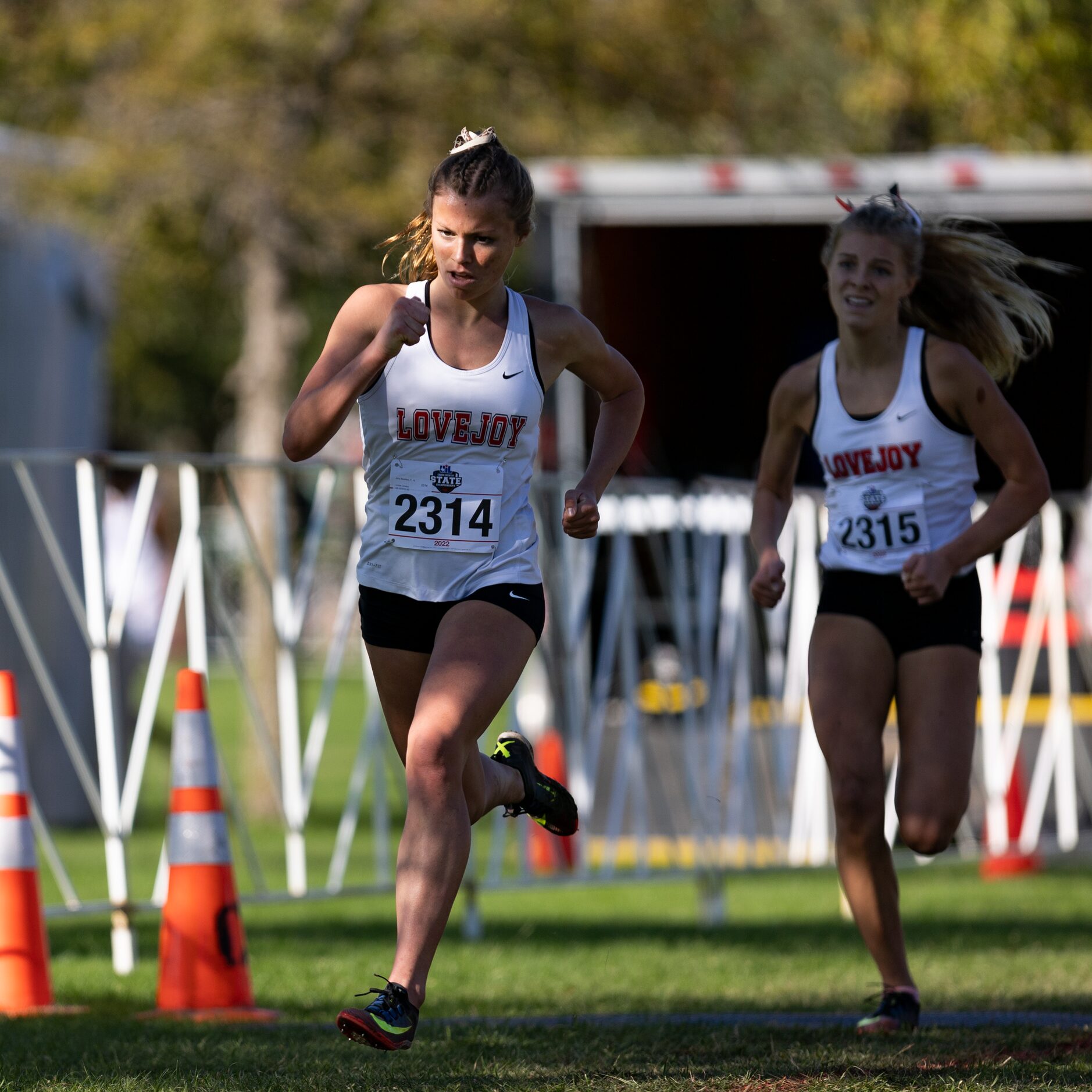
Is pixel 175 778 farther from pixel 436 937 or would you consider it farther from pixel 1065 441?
pixel 1065 441

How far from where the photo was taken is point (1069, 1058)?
4445 mm

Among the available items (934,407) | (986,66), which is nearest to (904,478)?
(934,407)

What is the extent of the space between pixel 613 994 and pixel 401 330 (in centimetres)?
261

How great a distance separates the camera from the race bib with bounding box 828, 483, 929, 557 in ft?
16.6

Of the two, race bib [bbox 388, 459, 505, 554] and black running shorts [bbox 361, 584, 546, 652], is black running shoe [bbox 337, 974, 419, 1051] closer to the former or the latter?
black running shorts [bbox 361, 584, 546, 652]

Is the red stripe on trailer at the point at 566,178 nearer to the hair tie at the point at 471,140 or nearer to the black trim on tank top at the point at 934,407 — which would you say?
the black trim on tank top at the point at 934,407

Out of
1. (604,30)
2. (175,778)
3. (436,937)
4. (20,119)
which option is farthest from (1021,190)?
(436,937)

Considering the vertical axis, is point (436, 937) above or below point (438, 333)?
below

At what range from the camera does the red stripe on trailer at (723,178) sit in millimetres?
11523

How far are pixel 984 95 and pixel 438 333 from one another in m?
9.35

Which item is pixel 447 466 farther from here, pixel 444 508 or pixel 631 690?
pixel 631 690

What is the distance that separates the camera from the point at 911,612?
16.4ft

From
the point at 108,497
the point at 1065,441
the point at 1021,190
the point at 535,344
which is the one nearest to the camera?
the point at 535,344

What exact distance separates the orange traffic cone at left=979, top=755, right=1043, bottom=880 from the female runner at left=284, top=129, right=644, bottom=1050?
18.2 feet
